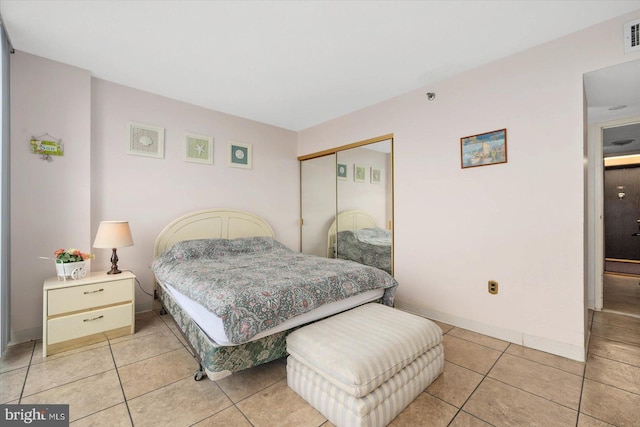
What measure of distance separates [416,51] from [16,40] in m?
3.32

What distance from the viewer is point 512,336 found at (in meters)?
2.41

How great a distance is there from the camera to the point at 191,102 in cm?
347

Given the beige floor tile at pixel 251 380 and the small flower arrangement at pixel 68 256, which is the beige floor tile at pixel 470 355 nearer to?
the beige floor tile at pixel 251 380

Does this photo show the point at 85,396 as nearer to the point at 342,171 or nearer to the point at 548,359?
the point at 548,359

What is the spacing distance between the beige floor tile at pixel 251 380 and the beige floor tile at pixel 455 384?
1.02 meters

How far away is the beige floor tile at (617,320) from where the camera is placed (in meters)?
2.72

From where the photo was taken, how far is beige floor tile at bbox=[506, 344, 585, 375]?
6.52 ft

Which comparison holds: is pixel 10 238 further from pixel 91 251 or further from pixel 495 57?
pixel 495 57

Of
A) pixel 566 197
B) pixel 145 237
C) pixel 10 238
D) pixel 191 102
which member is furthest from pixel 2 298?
pixel 566 197

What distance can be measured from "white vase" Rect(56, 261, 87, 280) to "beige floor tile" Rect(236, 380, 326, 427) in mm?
1921

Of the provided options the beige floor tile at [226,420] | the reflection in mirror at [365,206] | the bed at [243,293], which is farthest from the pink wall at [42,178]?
the reflection in mirror at [365,206]

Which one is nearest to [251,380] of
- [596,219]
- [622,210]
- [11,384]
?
→ [11,384]

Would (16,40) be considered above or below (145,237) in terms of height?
above

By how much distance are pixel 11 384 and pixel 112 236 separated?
3.89 ft
